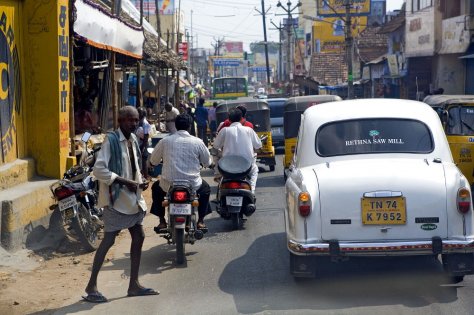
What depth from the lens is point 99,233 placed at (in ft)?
36.2

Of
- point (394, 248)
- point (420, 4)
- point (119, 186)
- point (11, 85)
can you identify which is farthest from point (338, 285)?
point (420, 4)

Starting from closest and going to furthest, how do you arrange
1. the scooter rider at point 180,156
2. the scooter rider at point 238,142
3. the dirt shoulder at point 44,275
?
1. the dirt shoulder at point 44,275
2. the scooter rider at point 180,156
3. the scooter rider at point 238,142

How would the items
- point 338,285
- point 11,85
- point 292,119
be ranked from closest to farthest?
point 338,285, point 11,85, point 292,119

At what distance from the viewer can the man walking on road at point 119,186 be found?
7.34 m

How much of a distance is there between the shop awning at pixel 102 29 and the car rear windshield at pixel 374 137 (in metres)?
5.27

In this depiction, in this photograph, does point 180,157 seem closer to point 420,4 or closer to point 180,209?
point 180,209

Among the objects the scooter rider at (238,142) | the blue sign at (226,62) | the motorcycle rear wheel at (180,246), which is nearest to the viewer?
the motorcycle rear wheel at (180,246)

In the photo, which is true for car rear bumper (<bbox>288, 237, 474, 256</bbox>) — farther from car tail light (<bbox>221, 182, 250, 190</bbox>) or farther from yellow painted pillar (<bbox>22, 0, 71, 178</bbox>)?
yellow painted pillar (<bbox>22, 0, 71, 178</bbox>)

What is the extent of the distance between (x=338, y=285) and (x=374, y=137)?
1.56 metres

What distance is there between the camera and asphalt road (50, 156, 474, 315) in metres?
7.04

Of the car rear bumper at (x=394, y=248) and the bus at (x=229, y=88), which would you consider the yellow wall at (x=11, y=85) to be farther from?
the bus at (x=229, y=88)

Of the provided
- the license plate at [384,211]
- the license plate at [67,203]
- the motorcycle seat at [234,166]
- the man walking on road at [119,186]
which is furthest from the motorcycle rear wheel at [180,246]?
the license plate at [384,211]

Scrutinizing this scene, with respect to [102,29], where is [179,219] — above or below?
below

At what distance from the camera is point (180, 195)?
8.92 m
